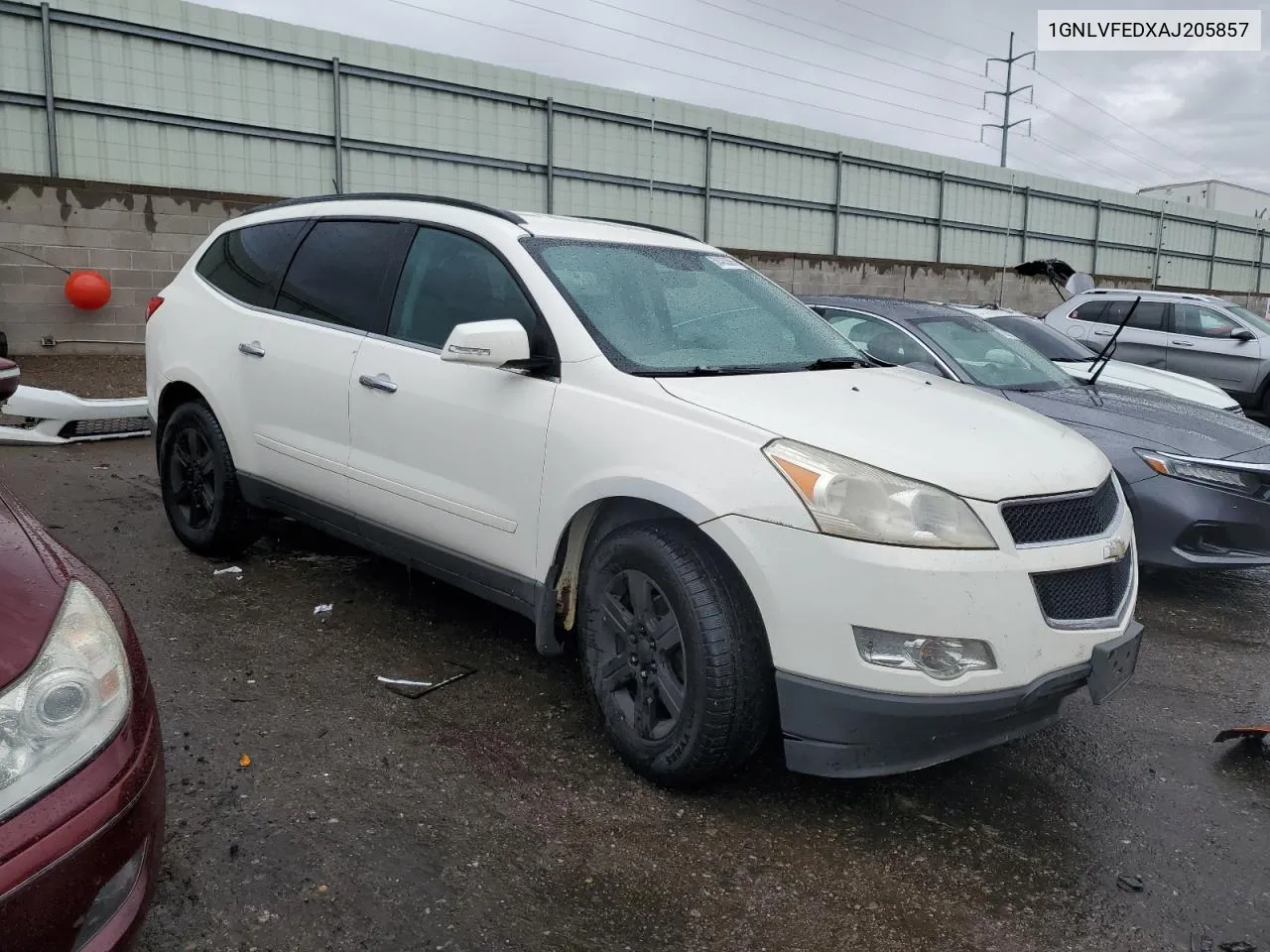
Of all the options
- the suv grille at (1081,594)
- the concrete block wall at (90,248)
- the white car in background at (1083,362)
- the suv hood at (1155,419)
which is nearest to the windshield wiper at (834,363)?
the suv grille at (1081,594)

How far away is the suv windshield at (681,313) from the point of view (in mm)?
3393

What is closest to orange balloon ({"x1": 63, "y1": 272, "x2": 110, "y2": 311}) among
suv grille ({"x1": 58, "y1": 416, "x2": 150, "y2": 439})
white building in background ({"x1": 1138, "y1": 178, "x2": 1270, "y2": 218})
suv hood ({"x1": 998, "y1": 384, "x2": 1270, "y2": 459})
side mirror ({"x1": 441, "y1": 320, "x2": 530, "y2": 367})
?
suv grille ({"x1": 58, "y1": 416, "x2": 150, "y2": 439})

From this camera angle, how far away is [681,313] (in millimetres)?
3688

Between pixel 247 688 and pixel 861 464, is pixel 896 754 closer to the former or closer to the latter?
pixel 861 464

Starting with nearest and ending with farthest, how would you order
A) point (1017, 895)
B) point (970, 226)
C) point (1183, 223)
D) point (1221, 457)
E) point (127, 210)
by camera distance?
point (1017, 895) → point (1221, 457) → point (127, 210) → point (970, 226) → point (1183, 223)

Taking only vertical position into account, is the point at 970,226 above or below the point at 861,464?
above

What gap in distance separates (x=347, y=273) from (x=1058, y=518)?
116 inches

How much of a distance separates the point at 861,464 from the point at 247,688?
232 cm

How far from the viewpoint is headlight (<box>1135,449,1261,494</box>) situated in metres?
4.96

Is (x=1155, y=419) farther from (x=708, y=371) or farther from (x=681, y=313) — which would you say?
(x=708, y=371)

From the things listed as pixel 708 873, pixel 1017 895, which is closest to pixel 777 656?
pixel 708 873

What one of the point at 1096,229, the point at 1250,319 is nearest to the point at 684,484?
the point at 1250,319

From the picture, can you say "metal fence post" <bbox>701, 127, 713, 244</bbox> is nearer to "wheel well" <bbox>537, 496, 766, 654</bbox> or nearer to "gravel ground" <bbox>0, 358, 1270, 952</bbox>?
"gravel ground" <bbox>0, 358, 1270, 952</bbox>

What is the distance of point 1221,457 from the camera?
5.02m
